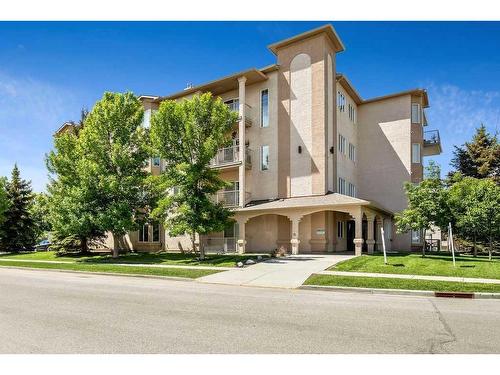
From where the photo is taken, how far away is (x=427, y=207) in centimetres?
2094

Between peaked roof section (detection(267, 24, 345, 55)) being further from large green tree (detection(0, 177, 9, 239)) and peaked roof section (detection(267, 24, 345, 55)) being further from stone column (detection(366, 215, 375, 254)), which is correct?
large green tree (detection(0, 177, 9, 239))

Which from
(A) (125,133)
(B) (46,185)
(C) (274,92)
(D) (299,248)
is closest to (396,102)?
(C) (274,92)

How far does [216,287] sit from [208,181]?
1032 centimetres

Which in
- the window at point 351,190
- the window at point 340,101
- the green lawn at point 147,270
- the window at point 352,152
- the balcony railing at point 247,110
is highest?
the window at point 340,101

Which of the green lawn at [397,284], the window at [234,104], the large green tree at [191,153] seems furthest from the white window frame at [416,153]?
the green lawn at [397,284]

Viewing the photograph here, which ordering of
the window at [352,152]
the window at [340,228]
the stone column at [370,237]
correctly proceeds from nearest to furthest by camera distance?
1. the stone column at [370,237]
2. the window at [340,228]
3. the window at [352,152]

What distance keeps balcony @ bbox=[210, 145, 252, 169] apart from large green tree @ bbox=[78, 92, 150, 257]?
200 inches

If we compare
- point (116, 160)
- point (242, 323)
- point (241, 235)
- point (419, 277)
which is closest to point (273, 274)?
point (419, 277)

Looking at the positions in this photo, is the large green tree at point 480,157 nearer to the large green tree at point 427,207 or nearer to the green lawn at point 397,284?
the large green tree at point 427,207

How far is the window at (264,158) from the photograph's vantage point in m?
28.4

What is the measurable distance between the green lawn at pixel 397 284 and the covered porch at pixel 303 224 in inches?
351

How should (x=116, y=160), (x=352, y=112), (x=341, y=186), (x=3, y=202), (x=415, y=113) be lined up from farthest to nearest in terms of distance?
(x=3, y=202)
(x=352, y=112)
(x=415, y=113)
(x=341, y=186)
(x=116, y=160)

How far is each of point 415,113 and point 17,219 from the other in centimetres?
4074

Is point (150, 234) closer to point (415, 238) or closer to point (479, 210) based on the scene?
point (415, 238)
